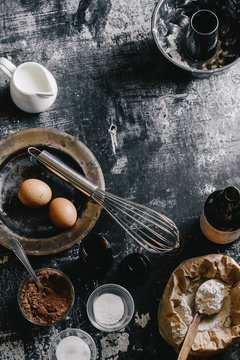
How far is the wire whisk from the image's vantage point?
1423 mm

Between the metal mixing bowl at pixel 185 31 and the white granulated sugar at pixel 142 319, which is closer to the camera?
the white granulated sugar at pixel 142 319

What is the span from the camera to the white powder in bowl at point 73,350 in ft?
4.44

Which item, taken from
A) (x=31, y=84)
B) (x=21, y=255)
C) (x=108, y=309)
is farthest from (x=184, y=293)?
(x=31, y=84)

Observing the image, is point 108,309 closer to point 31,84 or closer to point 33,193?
point 33,193

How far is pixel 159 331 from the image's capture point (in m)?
1.38

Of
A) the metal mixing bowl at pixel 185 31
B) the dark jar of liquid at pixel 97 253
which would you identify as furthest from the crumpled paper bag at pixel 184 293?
the metal mixing bowl at pixel 185 31

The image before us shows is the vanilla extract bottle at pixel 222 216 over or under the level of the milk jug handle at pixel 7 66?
under

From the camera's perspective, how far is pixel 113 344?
1386 mm

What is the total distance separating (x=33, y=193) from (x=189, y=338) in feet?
1.71

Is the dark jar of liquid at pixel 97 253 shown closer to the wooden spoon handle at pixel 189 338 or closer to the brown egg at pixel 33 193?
the brown egg at pixel 33 193

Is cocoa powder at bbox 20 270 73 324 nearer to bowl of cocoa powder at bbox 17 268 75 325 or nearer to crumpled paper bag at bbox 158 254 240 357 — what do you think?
bowl of cocoa powder at bbox 17 268 75 325

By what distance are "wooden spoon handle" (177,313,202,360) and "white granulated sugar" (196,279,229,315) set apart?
0.08ft

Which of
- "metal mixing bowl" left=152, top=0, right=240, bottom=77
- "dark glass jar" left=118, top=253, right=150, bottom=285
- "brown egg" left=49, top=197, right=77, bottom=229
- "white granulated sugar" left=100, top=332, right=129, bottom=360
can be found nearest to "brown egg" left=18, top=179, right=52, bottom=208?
"brown egg" left=49, top=197, right=77, bottom=229

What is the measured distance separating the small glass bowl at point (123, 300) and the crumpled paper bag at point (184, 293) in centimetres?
8
